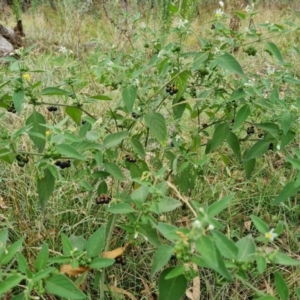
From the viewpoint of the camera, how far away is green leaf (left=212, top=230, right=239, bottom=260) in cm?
101

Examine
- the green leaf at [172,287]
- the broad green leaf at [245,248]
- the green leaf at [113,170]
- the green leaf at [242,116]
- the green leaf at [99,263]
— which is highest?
the green leaf at [242,116]

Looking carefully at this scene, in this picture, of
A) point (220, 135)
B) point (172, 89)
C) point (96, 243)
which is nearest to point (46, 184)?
point (96, 243)

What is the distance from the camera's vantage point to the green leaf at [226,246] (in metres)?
1.01

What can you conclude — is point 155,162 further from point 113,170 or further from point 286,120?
point 286,120

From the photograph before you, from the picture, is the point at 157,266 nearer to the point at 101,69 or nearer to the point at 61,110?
the point at 101,69

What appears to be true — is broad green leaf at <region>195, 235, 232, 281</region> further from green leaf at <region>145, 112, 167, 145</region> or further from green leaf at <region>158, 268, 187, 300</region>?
green leaf at <region>145, 112, 167, 145</region>

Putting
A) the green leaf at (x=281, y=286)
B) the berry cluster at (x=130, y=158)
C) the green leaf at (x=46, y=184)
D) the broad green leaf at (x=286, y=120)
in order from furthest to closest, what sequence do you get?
1. the berry cluster at (x=130, y=158)
2. the broad green leaf at (x=286, y=120)
3. the green leaf at (x=46, y=184)
4. the green leaf at (x=281, y=286)

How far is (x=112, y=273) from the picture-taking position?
1.70 m

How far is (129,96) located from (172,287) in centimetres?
67

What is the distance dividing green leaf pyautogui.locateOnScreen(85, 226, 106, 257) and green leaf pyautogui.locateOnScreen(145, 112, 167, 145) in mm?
535

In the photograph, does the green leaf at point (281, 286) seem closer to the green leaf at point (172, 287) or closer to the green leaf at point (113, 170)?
the green leaf at point (172, 287)

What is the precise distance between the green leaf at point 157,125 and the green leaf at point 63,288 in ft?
2.30

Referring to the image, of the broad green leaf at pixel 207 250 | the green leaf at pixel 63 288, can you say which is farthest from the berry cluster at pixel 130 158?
the broad green leaf at pixel 207 250

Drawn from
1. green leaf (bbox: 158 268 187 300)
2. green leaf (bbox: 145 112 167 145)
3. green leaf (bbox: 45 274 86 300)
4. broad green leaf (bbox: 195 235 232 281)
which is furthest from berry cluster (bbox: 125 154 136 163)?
broad green leaf (bbox: 195 235 232 281)
